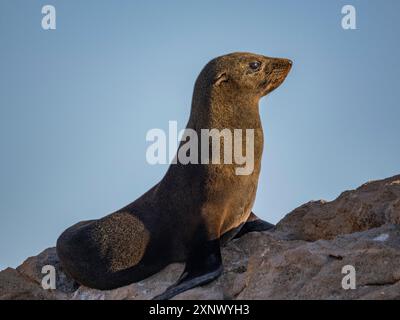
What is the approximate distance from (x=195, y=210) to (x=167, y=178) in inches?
29.1

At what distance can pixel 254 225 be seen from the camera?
440 inches

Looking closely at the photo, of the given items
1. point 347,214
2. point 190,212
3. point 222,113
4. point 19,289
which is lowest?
point 19,289

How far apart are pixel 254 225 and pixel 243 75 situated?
7.45 feet

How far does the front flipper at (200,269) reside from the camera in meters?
8.75

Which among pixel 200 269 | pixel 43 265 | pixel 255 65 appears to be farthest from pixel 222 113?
pixel 43 265

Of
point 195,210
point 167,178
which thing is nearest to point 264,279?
point 195,210

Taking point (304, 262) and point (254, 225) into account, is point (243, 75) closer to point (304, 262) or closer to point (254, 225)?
point (254, 225)

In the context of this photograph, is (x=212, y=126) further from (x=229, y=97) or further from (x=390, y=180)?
(x=390, y=180)

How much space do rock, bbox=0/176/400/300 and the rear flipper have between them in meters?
0.21

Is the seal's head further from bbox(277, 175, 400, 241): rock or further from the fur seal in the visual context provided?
bbox(277, 175, 400, 241): rock

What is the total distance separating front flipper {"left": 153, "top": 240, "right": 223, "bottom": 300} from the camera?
8.75m

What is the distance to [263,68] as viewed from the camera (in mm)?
10844

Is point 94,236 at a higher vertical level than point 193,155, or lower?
lower
